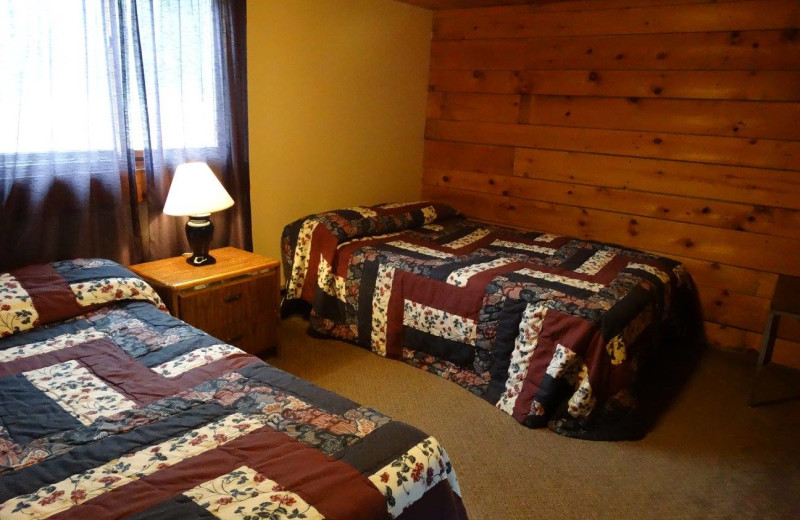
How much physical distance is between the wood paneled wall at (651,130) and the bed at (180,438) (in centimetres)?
250

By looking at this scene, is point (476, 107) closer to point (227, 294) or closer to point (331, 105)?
point (331, 105)

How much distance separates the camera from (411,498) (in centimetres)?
126

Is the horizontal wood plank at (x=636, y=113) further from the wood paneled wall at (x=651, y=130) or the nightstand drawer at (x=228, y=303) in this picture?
the nightstand drawer at (x=228, y=303)

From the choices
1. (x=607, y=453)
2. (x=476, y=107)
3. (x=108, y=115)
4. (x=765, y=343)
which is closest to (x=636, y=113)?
(x=476, y=107)

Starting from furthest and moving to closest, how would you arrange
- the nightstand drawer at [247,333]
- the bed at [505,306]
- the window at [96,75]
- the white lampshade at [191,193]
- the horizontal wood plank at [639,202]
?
1. the horizontal wood plank at [639,202]
2. the nightstand drawer at [247,333]
3. the white lampshade at [191,193]
4. the bed at [505,306]
5. the window at [96,75]

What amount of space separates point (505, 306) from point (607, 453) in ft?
2.35

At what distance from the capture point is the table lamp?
8.05 feet

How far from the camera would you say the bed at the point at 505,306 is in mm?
2318

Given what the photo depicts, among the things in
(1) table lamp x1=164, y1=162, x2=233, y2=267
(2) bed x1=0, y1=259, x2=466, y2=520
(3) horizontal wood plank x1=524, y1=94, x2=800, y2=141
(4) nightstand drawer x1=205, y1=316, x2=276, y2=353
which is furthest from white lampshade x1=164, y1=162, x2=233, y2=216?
(3) horizontal wood plank x1=524, y1=94, x2=800, y2=141

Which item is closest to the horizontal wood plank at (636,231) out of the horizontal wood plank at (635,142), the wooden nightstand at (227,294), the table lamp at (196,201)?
the horizontal wood plank at (635,142)

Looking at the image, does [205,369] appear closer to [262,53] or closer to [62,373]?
[62,373]

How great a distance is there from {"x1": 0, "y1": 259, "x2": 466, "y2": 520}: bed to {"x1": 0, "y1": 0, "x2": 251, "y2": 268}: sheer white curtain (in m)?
0.53

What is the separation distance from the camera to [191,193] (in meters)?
2.46

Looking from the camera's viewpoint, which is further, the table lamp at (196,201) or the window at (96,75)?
the table lamp at (196,201)
